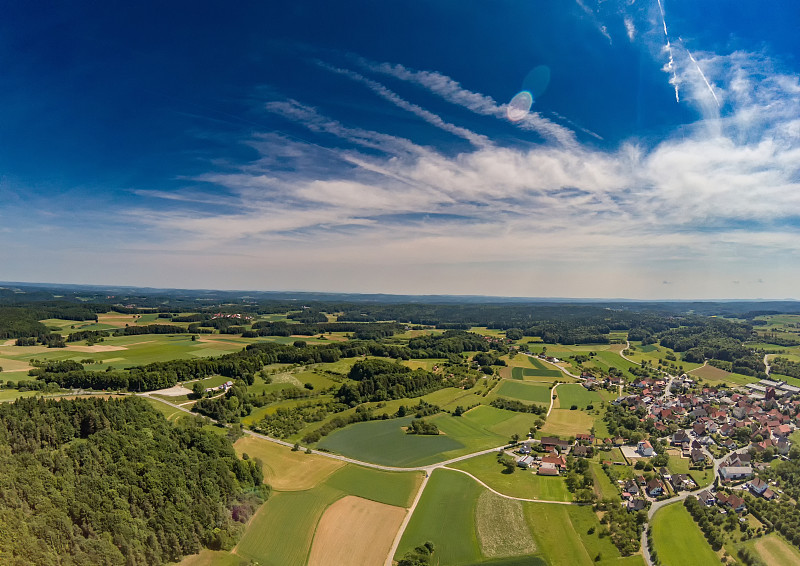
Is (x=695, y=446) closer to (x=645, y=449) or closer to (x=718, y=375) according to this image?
(x=645, y=449)

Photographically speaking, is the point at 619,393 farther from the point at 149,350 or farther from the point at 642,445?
the point at 149,350

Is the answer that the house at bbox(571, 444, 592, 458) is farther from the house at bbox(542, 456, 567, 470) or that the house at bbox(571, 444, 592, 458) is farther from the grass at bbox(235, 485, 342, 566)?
the grass at bbox(235, 485, 342, 566)

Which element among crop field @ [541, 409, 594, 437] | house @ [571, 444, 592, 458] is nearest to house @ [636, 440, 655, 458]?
house @ [571, 444, 592, 458]

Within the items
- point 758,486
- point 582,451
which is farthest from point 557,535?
point 758,486

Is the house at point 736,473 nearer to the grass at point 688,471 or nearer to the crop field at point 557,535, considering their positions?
the grass at point 688,471

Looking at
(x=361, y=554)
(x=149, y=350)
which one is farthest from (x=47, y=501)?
(x=149, y=350)

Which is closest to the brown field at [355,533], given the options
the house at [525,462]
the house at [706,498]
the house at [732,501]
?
the house at [525,462]
